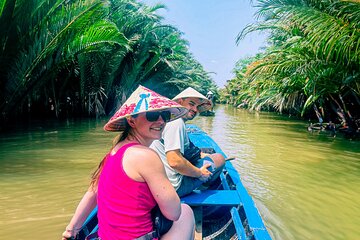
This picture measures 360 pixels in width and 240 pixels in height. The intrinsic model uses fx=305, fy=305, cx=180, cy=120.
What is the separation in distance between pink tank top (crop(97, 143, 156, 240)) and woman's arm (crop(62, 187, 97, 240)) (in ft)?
1.61

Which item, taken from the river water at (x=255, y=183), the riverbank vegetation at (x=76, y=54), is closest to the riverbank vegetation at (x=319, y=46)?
the river water at (x=255, y=183)

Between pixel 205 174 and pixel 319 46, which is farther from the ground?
pixel 319 46

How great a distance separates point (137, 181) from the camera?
1.66m

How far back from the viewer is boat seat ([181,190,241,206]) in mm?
3199

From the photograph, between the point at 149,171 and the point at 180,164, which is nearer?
the point at 149,171

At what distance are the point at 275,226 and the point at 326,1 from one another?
Result: 766 centimetres

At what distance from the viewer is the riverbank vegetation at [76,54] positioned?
393 inches

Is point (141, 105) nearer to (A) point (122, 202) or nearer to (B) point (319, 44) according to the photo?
(A) point (122, 202)

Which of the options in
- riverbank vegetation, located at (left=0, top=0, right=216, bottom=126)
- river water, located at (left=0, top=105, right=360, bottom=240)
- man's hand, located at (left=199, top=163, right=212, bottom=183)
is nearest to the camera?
man's hand, located at (left=199, top=163, right=212, bottom=183)

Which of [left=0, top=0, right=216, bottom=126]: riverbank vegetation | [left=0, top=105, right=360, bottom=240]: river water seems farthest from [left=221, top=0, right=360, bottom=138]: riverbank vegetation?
[left=0, top=0, right=216, bottom=126]: riverbank vegetation

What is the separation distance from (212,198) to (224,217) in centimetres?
40

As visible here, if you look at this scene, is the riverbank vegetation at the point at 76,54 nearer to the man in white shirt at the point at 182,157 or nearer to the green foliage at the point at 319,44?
the green foliage at the point at 319,44

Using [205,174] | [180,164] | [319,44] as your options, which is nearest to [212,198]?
[205,174]

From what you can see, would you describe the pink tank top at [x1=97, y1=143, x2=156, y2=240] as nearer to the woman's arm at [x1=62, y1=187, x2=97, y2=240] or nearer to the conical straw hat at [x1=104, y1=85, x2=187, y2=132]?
the conical straw hat at [x1=104, y1=85, x2=187, y2=132]
